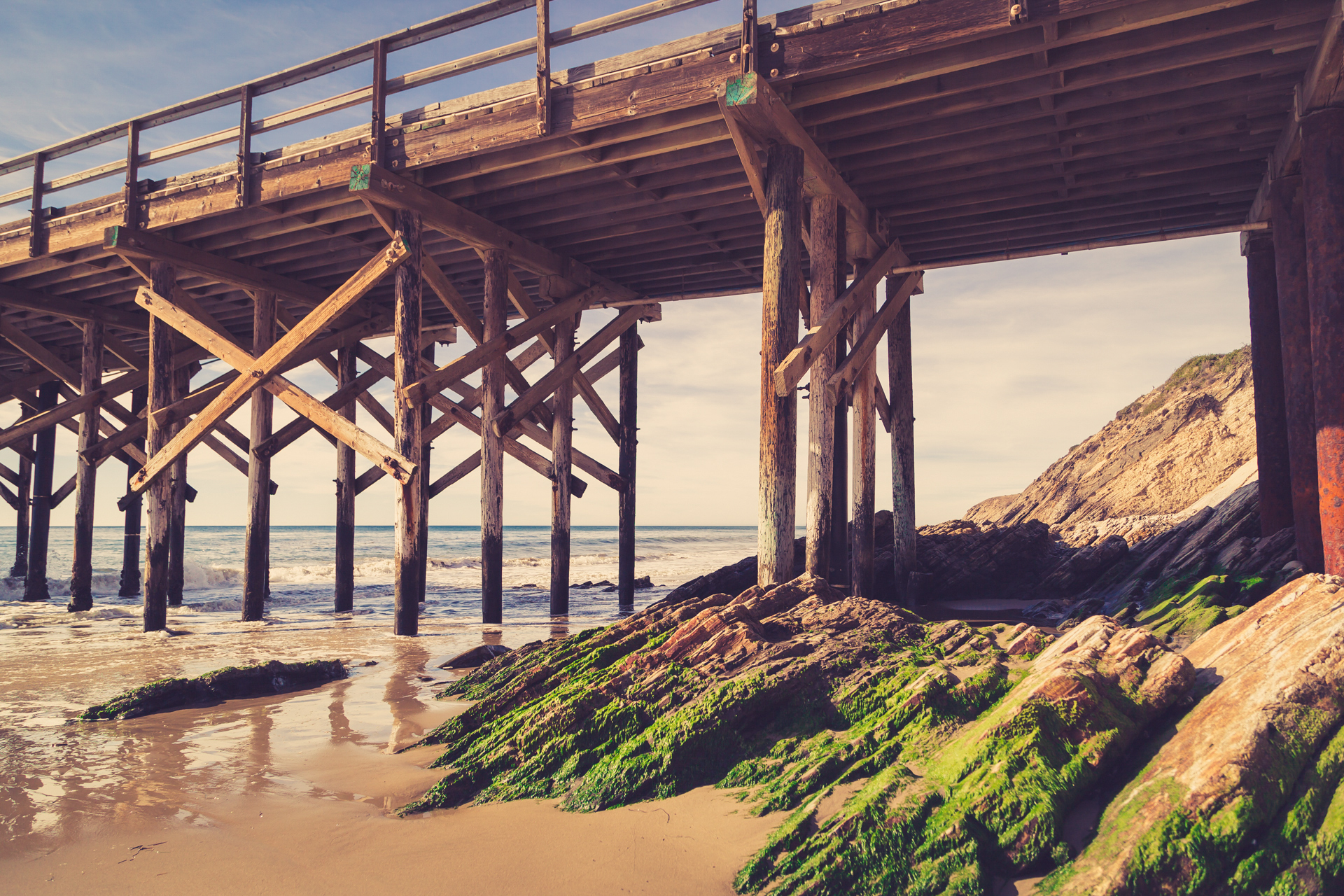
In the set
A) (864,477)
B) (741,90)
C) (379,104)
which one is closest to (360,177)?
(379,104)

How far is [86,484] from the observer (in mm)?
12984

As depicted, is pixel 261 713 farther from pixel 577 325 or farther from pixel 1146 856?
pixel 577 325

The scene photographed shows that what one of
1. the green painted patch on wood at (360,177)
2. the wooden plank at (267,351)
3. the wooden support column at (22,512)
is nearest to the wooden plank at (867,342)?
the wooden plank at (267,351)

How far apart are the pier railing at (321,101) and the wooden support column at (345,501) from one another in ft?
11.9

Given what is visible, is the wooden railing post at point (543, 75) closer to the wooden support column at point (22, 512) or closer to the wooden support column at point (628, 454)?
the wooden support column at point (628, 454)

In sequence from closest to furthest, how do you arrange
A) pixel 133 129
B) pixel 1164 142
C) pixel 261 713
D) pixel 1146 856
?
1. pixel 1146 856
2. pixel 261 713
3. pixel 1164 142
4. pixel 133 129

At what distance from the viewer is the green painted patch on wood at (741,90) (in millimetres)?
6305

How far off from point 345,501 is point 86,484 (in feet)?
A: 14.8

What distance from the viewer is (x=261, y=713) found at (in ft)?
18.2

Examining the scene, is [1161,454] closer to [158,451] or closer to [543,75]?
[543,75]

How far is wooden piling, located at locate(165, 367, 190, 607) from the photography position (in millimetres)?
11445

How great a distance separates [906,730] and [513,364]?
8.70 metres

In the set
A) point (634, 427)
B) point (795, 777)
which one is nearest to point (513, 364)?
point (634, 427)

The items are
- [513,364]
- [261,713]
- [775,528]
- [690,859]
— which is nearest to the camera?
[690,859]
